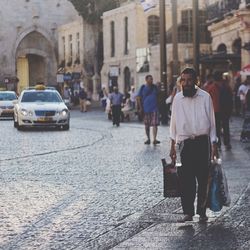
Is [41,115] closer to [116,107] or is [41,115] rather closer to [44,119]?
[44,119]

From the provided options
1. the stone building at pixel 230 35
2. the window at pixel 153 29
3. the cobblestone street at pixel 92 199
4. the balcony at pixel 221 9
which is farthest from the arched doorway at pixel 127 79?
the cobblestone street at pixel 92 199

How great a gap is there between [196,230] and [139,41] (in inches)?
1833

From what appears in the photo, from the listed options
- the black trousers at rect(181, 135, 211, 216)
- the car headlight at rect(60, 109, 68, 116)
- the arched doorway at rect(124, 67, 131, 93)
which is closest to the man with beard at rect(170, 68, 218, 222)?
the black trousers at rect(181, 135, 211, 216)

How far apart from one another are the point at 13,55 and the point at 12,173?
6138 centimetres

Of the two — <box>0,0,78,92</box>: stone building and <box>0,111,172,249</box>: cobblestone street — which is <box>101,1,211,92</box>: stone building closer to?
<box>0,0,78,92</box>: stone building

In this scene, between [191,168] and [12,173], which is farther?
[12,173]

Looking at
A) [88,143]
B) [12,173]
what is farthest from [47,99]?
[12,173]

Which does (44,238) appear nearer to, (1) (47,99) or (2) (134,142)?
(2) (134,142)

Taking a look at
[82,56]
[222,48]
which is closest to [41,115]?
[222,48]

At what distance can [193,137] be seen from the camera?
8508mm

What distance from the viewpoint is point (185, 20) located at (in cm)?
5438

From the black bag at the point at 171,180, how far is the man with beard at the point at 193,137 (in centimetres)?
18

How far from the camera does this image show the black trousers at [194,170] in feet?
27.9

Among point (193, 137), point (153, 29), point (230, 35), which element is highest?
point (153, 29)
